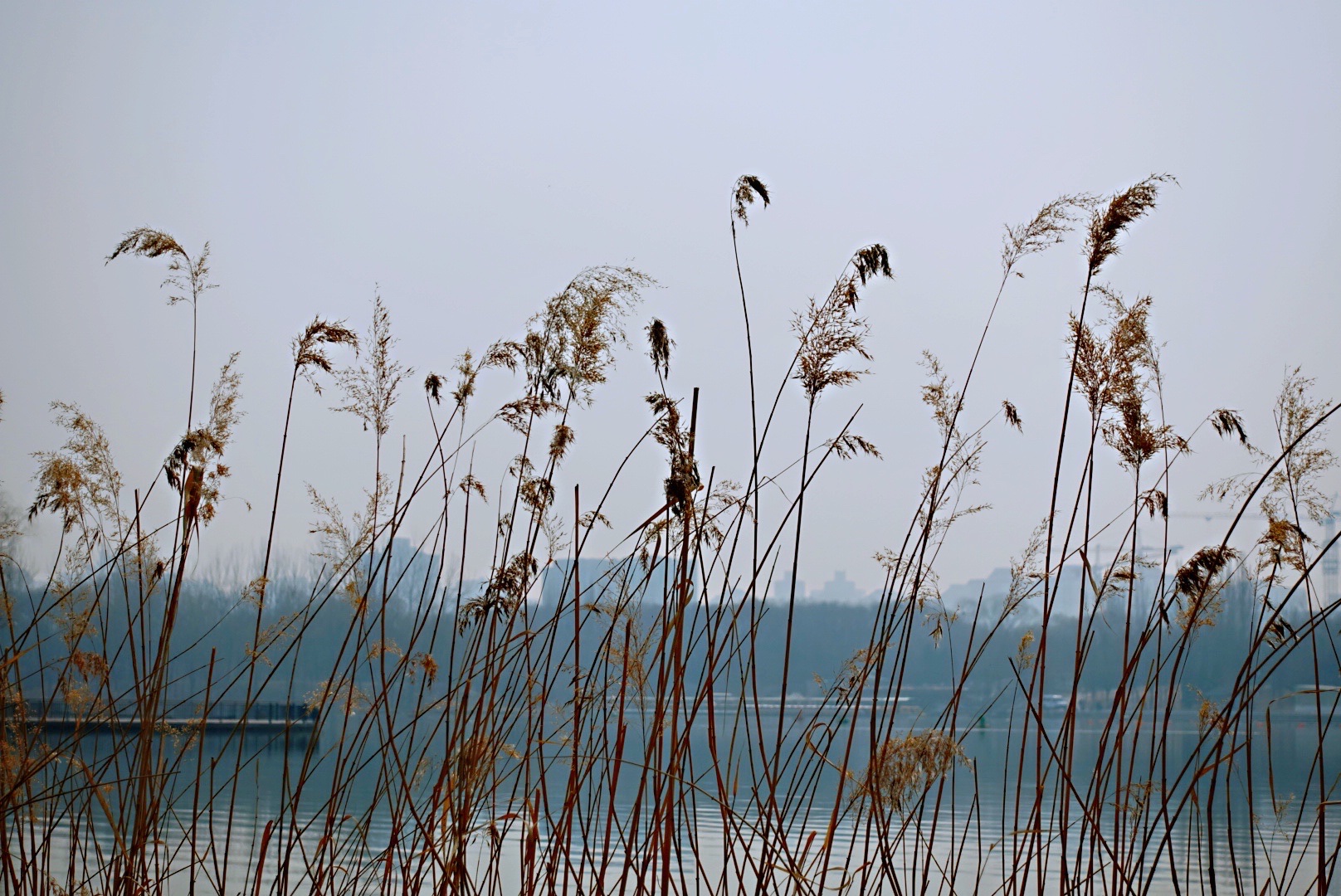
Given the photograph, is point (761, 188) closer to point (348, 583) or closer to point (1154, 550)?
point (348, 583)

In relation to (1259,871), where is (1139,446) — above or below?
above

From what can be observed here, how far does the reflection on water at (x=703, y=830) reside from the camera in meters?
1.87

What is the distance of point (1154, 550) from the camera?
2646 mm

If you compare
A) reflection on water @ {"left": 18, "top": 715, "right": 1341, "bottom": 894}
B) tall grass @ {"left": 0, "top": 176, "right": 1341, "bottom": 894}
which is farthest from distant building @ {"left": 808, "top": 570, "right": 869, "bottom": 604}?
tall grass @ {"left": 0, "top": 176, "right": 1341, "bottom": 894}

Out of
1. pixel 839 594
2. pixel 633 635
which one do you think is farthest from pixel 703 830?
pixel 633 635

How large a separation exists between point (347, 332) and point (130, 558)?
944 millimetres

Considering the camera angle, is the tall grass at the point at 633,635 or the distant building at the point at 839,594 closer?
the tall grass at the point at 633,635

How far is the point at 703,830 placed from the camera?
36.8ft

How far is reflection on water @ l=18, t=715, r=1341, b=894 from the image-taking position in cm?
187

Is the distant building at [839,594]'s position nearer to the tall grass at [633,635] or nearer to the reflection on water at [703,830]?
the reflection on water at [703,830]

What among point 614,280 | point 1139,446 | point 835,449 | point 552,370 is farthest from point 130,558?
point 1139,446

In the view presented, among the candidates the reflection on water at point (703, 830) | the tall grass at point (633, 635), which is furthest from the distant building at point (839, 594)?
the tall grass at point (633, 635)

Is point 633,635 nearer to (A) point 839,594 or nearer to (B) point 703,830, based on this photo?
(A) point 839,594

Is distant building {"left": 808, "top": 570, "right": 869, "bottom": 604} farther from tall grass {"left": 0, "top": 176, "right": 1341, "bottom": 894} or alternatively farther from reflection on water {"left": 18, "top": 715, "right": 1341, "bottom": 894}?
tall grass {"left": 0, "top": 176, "right": 1341, "bottom": 894}
